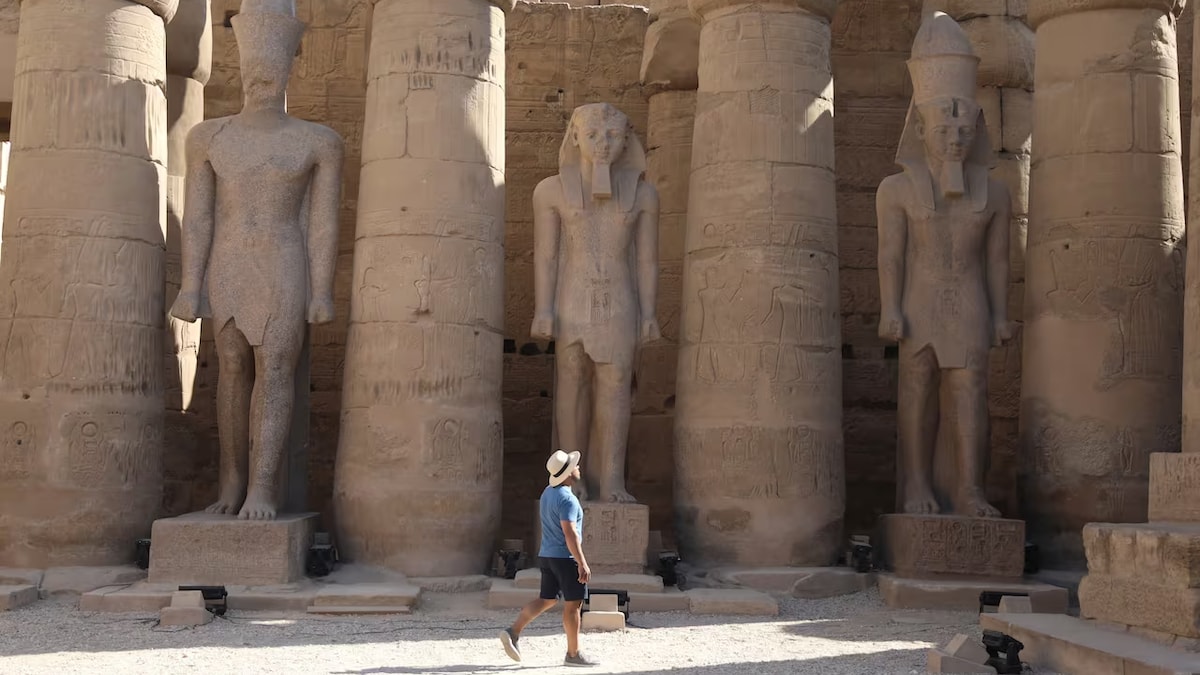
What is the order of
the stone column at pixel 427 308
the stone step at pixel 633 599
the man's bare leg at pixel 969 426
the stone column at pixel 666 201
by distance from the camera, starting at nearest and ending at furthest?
1. the stone step at pixel 633 599
2. the stone column at pixel 427 308
3. the man's bare leg at pixel 969 426
4. the stone column at pixel 666 201

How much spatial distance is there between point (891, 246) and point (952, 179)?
0.71 metres

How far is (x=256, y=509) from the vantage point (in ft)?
38.6

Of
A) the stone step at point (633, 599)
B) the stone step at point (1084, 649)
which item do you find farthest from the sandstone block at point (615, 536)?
the stone step at point (1084, 649)

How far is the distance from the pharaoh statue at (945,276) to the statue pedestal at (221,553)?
16.4ft

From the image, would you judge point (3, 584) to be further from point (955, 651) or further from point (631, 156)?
point (955, 651)

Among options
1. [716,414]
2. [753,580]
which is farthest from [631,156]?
[753,580]

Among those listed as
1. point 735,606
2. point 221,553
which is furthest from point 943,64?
point 221,553

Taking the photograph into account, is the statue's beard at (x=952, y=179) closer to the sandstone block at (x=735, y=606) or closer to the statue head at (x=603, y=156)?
the statue head at (x=603, y=156)

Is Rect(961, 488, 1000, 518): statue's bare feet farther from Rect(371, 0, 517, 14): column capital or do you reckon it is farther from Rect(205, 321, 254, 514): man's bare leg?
Rect(205, 321, 254, 514): man's bare leg

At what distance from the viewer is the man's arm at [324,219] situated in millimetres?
12250

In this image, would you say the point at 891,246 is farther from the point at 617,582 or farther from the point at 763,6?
the point at 617,582

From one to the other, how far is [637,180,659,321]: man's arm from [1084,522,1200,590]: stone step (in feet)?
14.2

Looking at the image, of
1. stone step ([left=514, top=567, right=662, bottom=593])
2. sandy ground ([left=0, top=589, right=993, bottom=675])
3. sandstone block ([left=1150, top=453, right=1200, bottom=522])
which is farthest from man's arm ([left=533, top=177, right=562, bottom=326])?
sandstone block ([left=1150, top=453, right=1200, bottom=522])

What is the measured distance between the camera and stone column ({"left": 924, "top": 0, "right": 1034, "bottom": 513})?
631 inches
